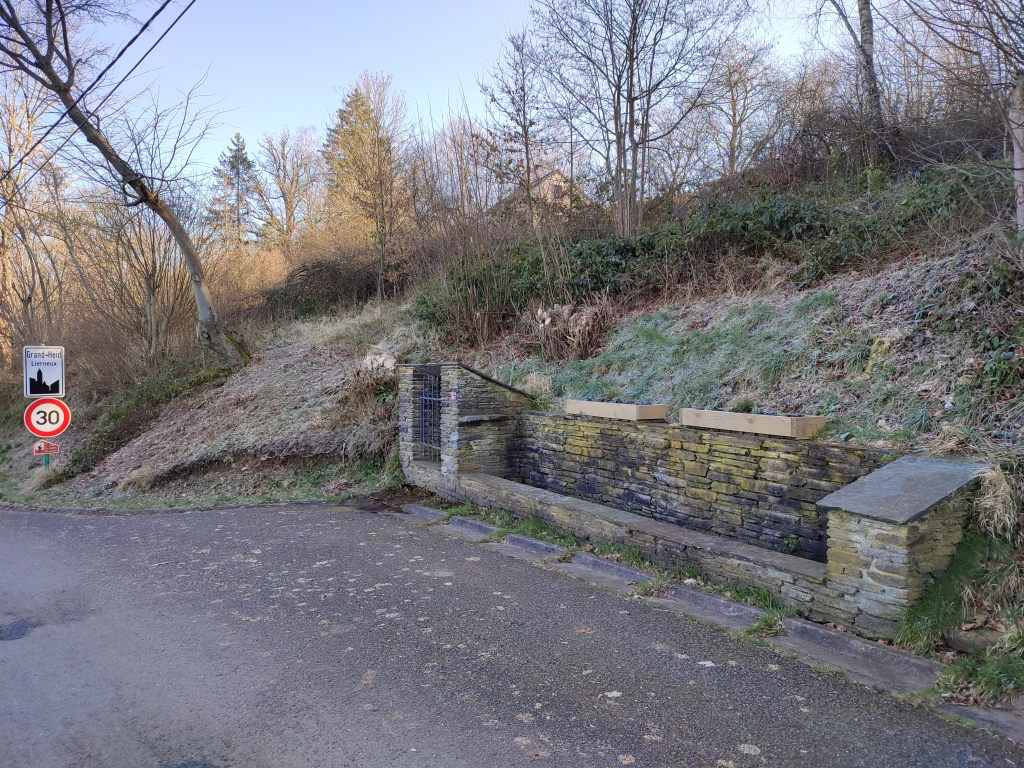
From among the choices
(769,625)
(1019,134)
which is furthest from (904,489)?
(1019,134)

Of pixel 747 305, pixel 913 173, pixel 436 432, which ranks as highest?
pixel 913 173

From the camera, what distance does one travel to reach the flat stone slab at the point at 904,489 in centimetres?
393

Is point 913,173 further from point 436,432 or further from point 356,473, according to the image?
point 356,473

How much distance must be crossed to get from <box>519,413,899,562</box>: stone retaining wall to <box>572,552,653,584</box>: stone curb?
0.89m

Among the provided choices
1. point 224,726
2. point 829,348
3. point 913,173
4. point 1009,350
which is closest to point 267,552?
point 224,726

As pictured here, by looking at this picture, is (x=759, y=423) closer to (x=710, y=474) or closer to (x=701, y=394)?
(x=710, y=474)

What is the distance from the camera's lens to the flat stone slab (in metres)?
3.93

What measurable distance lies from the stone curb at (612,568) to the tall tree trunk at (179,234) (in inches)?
473

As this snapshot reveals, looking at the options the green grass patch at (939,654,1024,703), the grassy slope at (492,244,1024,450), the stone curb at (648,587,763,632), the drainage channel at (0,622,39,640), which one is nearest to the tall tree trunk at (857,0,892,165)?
the grassy slope at (492,244,1024,450)

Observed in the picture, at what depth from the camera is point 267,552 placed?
6918 millimetres

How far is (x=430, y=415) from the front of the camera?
9.76 m

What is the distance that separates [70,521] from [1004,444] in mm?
10602

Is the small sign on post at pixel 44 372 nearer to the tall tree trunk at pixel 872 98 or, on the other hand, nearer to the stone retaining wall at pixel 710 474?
the stone retaining wall at pixel 710 474

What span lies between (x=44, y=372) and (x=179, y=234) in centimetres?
A: 674
